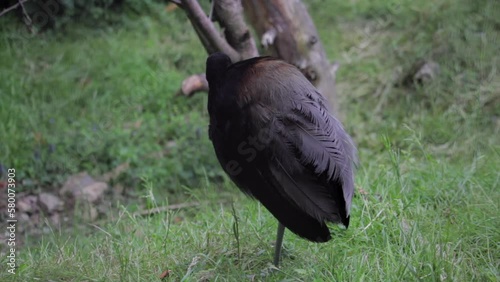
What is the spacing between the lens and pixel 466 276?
2.80 m

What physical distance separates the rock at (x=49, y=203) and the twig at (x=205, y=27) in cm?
159

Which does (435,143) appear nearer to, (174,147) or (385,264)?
(174,147)

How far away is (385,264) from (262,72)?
0.99 m

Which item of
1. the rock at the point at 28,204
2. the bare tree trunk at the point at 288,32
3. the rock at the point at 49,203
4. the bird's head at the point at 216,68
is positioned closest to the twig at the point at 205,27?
the bare tree trunk at the point at 288,32

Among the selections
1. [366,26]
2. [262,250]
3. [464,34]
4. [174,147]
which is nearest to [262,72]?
[262,250]

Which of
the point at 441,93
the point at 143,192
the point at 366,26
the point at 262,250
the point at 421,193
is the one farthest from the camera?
the point at 366,26

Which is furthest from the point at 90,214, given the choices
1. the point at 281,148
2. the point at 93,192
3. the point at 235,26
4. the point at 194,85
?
the point at 281,148

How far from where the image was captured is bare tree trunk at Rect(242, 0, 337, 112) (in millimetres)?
4750

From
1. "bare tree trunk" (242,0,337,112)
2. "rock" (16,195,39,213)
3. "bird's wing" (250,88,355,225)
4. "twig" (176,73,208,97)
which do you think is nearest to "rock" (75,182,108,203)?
"rock" (16,195,39,213)

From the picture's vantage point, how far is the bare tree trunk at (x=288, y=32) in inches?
187

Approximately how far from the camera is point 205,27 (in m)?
4.11

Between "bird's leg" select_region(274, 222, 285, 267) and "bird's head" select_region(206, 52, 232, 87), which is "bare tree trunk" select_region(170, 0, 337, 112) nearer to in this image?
"bird's head" select_region(206, 52, 232, 87)

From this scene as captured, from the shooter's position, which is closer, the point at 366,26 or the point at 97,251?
the point at 97,251

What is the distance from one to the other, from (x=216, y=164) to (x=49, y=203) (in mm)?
1233
